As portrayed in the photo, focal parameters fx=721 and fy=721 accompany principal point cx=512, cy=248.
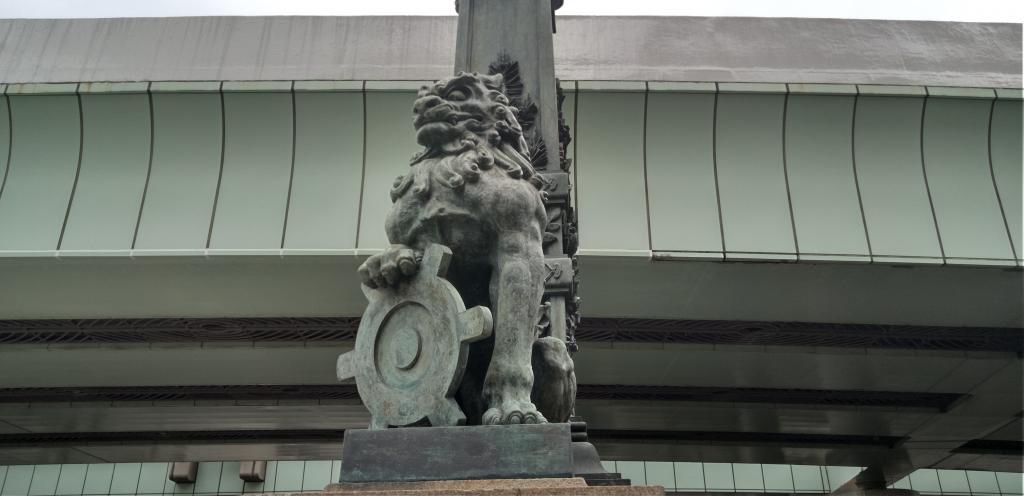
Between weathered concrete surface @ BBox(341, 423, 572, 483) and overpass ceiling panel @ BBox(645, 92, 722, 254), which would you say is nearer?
weathered concrete surface @ BBox(341, 423, 572, 483)

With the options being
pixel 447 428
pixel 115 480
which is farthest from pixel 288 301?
pixel 115 480

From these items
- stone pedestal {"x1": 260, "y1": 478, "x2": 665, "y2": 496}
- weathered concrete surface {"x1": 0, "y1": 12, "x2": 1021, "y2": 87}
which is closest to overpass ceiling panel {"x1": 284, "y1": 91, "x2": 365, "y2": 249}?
weathered concrete surface {"x1": 0, "y1": 12, "x2": 1021, "y2": 87}

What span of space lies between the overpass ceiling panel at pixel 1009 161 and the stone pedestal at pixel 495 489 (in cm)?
1024

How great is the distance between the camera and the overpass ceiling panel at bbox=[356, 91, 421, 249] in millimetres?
10242

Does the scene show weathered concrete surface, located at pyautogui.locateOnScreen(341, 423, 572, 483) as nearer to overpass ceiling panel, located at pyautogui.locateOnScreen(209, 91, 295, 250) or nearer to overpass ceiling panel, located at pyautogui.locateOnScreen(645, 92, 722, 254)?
overpass ceiling panel, located at pyautogui.locateOnScreen(645, 92, 722, 254)

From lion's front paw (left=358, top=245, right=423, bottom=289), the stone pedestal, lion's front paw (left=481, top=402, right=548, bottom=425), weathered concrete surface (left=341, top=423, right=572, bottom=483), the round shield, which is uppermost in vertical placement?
lion's front paw (left=358, top=245, right=423, bottom=289)

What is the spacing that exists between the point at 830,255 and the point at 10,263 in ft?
38.7

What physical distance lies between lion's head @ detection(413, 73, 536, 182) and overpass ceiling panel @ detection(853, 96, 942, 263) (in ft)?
26.8

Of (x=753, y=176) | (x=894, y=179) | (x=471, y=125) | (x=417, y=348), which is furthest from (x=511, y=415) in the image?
(x=894, y=179)

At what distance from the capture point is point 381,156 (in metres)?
10.5

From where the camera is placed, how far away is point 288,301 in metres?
11.8

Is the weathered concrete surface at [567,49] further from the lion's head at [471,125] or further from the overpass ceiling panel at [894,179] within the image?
the lion's head at [471,125]

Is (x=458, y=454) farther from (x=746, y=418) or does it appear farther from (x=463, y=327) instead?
(x=746, y=418)

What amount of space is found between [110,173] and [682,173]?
27.4ft
